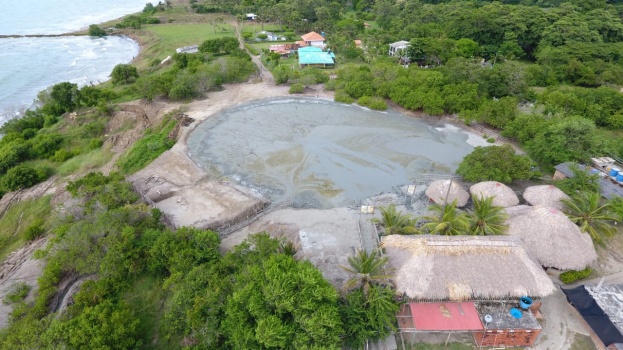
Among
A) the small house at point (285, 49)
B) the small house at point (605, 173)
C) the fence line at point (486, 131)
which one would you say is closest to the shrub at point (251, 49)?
the small house at point (285, 49)

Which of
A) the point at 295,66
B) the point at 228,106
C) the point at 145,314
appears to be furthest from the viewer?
the point at 295,66

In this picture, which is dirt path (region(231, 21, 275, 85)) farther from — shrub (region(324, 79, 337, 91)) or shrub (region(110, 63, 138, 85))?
shrub (region(110, 63, 138, 85))

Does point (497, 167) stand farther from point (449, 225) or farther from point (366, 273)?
point (366, 273)

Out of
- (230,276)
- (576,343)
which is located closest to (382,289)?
(230,276)

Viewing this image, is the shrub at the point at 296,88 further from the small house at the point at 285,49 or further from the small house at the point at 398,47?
the small house at the point at 398,47

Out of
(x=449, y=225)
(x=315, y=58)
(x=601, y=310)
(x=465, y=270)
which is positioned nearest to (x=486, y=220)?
(x=449, y=225)

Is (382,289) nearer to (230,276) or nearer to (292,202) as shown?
(230,276)
